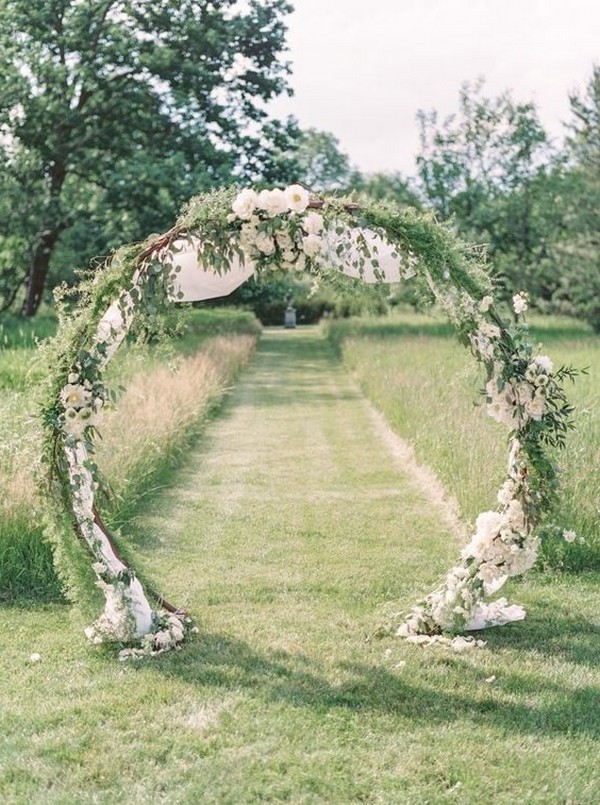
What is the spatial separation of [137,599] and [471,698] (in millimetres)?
1937

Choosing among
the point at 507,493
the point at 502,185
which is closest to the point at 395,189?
the point at 502,185

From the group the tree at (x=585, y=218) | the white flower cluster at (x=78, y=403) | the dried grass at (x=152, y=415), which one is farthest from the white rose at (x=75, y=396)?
the tree at (x=585, y=218)

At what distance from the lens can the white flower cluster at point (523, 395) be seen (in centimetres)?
551

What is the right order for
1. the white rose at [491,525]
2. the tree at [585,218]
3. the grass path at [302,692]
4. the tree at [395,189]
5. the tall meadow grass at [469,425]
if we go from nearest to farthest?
the grass path at [302,692] < the white rose at [491,525] < the tall meadow grass at [469,425] < the tree at [585,218] < the tree at [395,189]

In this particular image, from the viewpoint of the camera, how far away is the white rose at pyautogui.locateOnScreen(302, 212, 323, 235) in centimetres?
534

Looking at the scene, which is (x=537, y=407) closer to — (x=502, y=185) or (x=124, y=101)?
(x=124, y=101)

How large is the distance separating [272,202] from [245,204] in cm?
14

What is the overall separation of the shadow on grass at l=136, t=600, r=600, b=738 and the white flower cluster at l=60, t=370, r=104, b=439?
54.5 inches

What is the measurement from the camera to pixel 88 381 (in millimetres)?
5523

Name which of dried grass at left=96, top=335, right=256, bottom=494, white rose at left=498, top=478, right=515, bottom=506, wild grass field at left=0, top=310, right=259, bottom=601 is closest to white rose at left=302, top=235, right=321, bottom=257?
wild grass field at left=0, top=310, right=259, bottom=601

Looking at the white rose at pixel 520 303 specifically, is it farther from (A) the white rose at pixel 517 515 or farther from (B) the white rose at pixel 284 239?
(B) the white rose at pixel 284 239

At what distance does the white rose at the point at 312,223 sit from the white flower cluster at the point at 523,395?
1291mm

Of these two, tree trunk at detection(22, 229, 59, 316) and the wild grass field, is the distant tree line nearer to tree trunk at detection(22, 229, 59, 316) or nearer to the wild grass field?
tree trunk at detection(22, 229, 59, 316)

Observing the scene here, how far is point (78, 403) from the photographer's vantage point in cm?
546
